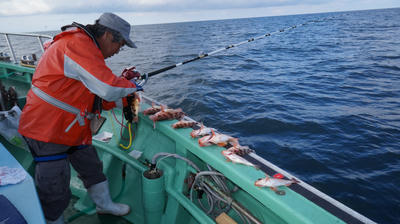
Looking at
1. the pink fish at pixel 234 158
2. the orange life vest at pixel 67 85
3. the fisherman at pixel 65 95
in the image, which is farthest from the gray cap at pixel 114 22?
the pink fish at pixel 234 158

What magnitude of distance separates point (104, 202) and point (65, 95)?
1.58m

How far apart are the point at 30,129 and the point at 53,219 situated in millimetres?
935

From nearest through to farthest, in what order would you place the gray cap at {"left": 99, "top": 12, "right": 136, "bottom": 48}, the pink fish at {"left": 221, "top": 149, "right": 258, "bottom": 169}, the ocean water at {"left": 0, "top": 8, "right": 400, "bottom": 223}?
the gray cap at {"left": 99, "top": 12, "right": 136, "bottom": 48}, the pink fish at {"left": 221, "top": 149, "right": 258, "bottom": 169}, the ocean water at {"left": 0, "top": 8, "right": 400, "bottom": 223}

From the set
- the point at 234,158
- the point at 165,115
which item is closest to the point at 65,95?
the point at 165,115

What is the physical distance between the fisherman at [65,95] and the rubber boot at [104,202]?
20.5 inches

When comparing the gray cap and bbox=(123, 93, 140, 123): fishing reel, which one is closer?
the gray cap

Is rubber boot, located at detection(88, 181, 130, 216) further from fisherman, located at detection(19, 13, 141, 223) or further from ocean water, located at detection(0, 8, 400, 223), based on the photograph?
ocean water, located at detection(0, 8, 400, 223)

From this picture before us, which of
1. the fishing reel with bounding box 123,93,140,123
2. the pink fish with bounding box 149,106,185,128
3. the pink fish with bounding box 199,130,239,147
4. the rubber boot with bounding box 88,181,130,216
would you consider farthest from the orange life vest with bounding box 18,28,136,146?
the pink fish with bounding box 149,106,185,128

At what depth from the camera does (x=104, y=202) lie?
304cm

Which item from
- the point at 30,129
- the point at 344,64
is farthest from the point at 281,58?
the point at 30,129

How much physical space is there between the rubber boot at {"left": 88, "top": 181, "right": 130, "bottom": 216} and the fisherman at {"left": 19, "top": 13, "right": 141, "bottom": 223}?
0.52m

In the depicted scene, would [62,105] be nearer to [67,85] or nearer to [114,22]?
[67,85]

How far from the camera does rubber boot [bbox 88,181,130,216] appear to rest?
296 cm

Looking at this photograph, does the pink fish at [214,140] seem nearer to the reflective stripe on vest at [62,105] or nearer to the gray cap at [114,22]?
the reflective stripe on vest at [62,105]
